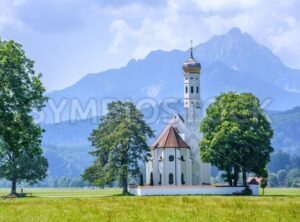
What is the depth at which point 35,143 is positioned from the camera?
43.7 metres

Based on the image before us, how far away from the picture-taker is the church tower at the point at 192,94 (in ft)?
309

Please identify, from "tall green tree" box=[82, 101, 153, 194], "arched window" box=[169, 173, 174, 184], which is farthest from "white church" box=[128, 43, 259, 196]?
"tall green tree" box=[82, 101, 153, 194]

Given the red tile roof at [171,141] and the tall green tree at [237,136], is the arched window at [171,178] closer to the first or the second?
the red tile roof at [171,141]

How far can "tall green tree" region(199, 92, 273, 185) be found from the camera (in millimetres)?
69125

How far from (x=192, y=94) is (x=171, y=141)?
10950 millimetres

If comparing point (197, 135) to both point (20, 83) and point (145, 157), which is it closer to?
point (145, 157)

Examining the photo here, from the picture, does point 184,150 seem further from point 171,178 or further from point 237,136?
point 237,136

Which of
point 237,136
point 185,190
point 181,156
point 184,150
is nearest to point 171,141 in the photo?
point 184,150

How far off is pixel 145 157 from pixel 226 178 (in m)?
10.5

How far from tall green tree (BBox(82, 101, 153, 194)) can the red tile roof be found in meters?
8.51

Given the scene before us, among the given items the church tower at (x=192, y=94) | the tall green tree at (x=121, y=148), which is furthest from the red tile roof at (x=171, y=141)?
the tall green tree at (x=121, y=148)

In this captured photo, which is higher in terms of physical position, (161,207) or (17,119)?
(17,119)

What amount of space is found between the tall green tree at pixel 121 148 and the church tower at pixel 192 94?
15777 millimetres

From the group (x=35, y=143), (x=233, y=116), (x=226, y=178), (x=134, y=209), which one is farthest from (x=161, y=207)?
(x=226, y=178)
